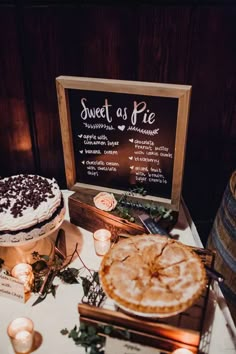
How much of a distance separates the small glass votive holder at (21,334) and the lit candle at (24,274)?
191 mm

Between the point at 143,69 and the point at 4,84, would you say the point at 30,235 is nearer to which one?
the point at 4,84

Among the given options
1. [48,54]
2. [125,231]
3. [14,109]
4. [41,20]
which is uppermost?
[41,20]

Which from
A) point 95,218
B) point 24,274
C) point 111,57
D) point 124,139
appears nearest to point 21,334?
point 24,274

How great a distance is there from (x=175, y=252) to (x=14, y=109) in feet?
3.69

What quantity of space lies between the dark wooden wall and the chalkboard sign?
22 centimetres

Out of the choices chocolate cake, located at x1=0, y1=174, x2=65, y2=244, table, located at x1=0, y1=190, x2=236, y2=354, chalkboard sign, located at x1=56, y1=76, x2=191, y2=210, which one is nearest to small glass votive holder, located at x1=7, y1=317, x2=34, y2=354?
table, located at x1=0, y1=190, x2=236, y2=354

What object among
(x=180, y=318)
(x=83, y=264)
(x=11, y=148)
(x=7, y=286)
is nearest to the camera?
(x=180, y=318)

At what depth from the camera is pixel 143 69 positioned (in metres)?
1.76

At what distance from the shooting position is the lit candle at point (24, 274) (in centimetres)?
149

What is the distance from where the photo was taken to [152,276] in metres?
1.26

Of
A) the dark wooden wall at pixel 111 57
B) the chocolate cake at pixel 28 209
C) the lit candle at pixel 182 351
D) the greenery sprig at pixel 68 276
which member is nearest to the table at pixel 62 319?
the greenery sprig at pixel 68 276

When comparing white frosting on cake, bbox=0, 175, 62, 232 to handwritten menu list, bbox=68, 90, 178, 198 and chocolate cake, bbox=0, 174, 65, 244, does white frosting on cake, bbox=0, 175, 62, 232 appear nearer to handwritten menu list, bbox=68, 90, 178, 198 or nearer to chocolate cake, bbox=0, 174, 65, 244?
chocolate cake, bbox=0, 174, 65, 244

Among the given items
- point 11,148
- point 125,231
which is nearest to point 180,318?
point 125,231

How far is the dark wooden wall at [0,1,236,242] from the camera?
1611 mm
